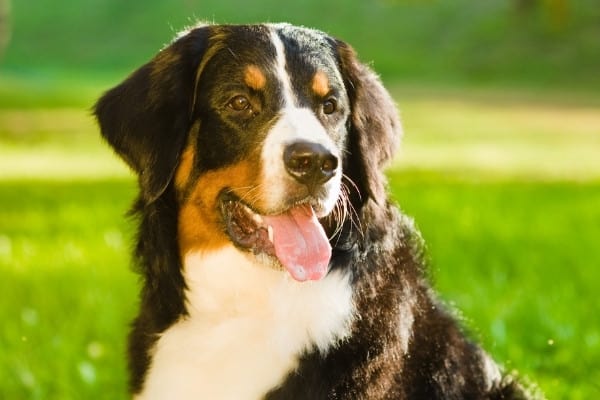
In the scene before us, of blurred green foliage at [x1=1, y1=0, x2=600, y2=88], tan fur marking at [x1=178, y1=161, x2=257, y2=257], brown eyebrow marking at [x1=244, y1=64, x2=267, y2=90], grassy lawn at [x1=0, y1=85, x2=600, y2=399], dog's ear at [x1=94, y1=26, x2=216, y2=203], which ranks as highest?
brown eyebrow marking at [x1=244, y1=64, x2=267, y2=90]

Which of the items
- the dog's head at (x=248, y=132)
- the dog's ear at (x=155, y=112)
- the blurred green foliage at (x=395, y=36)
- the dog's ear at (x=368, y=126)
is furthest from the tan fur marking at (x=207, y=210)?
the blurred green foliage at (x=395, y=36)

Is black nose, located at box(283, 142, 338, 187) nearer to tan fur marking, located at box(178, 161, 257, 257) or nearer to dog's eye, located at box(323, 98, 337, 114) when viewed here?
tan fur marking, located at box(178, 161, 257, 257)

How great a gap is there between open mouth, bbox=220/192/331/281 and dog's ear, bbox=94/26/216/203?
0.30m

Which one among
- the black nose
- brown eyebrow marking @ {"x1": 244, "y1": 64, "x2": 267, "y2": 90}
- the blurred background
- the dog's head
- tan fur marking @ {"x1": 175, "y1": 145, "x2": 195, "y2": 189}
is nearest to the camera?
the black nose

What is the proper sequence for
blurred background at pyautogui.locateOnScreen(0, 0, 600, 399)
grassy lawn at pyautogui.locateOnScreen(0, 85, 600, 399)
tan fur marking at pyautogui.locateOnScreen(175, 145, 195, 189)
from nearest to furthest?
tan fur marking at pyautogui.locateOnScreen(175, 145, 195, 189)
grassy lawn at pyautogui.locateOnScreen(0, 85, 600, 399)
blurred background at pyautogui.locateOnScreen(0, 0, 600, 399)

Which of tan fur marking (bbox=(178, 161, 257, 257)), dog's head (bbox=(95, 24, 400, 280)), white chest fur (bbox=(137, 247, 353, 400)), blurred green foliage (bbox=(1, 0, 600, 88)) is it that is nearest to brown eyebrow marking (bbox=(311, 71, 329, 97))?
dog's head (bbox=(95, 24, 400, 280))

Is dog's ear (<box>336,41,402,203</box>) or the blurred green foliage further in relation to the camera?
the blurred green foliage

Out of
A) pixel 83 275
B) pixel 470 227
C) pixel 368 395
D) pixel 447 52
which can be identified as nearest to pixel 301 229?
pixel 368 395

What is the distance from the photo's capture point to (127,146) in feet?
13.6

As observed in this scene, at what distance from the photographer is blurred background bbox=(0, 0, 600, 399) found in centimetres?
608

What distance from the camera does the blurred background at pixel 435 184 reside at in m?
6.08

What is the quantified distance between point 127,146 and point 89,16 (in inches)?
1477

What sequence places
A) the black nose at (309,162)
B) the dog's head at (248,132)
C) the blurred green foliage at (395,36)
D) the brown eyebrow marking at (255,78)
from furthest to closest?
the blurred green foliage at (395,36) < the brown eyebrow marking at (255,78) < the dog's head at (248,132) < the black nose at (309,162)

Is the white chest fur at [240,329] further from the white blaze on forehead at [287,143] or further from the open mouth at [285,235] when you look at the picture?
the white blaze on forehead at [287,143]
